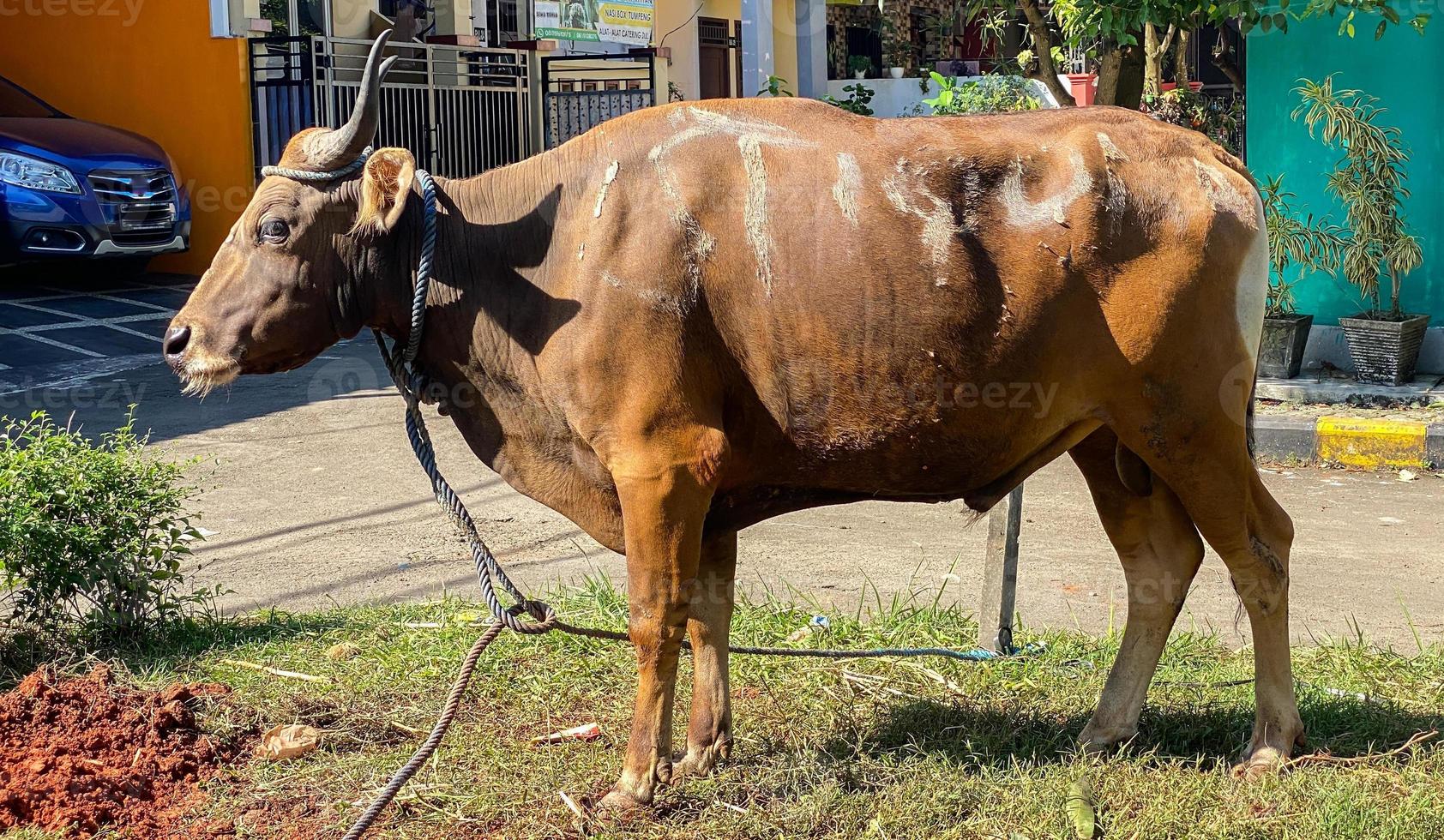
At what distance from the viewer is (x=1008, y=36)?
78.3ft

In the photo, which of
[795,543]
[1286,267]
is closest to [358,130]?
[795,543]

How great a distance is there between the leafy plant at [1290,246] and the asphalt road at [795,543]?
60.6 inches

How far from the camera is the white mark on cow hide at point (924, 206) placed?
149 inches

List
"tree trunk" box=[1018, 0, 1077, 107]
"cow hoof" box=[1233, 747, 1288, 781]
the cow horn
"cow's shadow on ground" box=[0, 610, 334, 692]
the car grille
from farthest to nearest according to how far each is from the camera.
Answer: the car grille, "tree trunk" box=[1018, 0, 1077, 107], "cow's shadow on ground" box=[0, 610, 334, 692], "cow hoof" box=[1233, 747, 1288, 781], the cow horn

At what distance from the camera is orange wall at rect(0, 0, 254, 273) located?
47.5ft

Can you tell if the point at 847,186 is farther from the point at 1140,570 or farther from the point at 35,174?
the point at 35,174

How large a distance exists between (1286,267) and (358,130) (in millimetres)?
7377

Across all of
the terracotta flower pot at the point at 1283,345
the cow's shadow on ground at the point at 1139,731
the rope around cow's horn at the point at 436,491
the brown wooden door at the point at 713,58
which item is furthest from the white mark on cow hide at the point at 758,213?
the brown wooden door at the point at 713,58

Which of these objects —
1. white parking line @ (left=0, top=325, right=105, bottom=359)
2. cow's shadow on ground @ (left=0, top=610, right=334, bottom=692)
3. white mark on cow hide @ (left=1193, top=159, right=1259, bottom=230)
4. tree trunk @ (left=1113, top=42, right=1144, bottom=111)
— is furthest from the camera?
white parking line @ (left=0, top=325, right=105, bottom=359)

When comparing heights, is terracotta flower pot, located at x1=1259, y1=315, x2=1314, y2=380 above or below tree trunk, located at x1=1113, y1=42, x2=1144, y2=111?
below

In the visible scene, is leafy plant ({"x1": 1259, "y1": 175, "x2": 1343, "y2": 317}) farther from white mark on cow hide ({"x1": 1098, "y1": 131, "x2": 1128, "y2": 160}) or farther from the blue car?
the blue car

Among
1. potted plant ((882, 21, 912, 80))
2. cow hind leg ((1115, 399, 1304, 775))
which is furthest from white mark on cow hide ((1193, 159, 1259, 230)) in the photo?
potted plant ((882, 21, 912, 80))

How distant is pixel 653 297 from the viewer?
12.3ft

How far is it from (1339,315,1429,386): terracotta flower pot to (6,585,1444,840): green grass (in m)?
4.30
